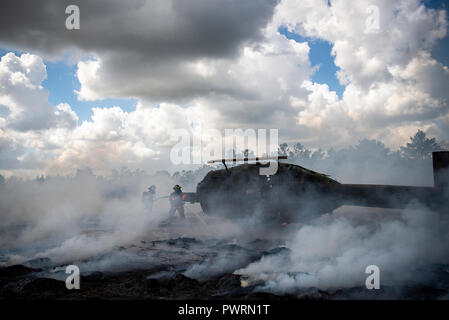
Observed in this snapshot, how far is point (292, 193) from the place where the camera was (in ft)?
31.4

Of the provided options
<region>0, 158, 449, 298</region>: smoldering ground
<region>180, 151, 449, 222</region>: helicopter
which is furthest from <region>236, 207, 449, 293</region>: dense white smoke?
<region>180, 151, 449, 222</region>: helicopter

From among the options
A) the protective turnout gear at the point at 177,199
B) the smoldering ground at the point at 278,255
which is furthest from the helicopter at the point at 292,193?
the protective turnout gear at the point at 177,199

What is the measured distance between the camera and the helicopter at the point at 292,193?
6.76 meters

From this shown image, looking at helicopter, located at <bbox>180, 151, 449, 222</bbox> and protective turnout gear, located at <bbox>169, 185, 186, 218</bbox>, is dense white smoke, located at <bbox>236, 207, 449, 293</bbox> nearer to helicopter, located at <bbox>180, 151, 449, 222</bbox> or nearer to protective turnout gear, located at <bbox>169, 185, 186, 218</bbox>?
helicopter, located at <bbox>180, 151, 449, 222</bbox>

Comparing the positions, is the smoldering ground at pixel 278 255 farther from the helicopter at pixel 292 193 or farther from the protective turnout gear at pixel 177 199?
the protective turnout gear at pixel 177 199

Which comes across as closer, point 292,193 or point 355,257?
point 355,257

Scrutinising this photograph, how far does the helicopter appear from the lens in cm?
676

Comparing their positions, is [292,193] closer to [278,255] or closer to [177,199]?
[278,255]

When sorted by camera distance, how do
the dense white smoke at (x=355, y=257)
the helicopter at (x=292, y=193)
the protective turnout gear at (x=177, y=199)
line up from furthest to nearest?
the protective turnout gear at (x=177, y=199), the helicopter at (x=292, y=193), the dense white smoke at (x=355, y=257)

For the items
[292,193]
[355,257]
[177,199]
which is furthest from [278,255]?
[177,199]

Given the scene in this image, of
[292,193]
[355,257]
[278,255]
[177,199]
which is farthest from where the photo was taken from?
[177,199]
